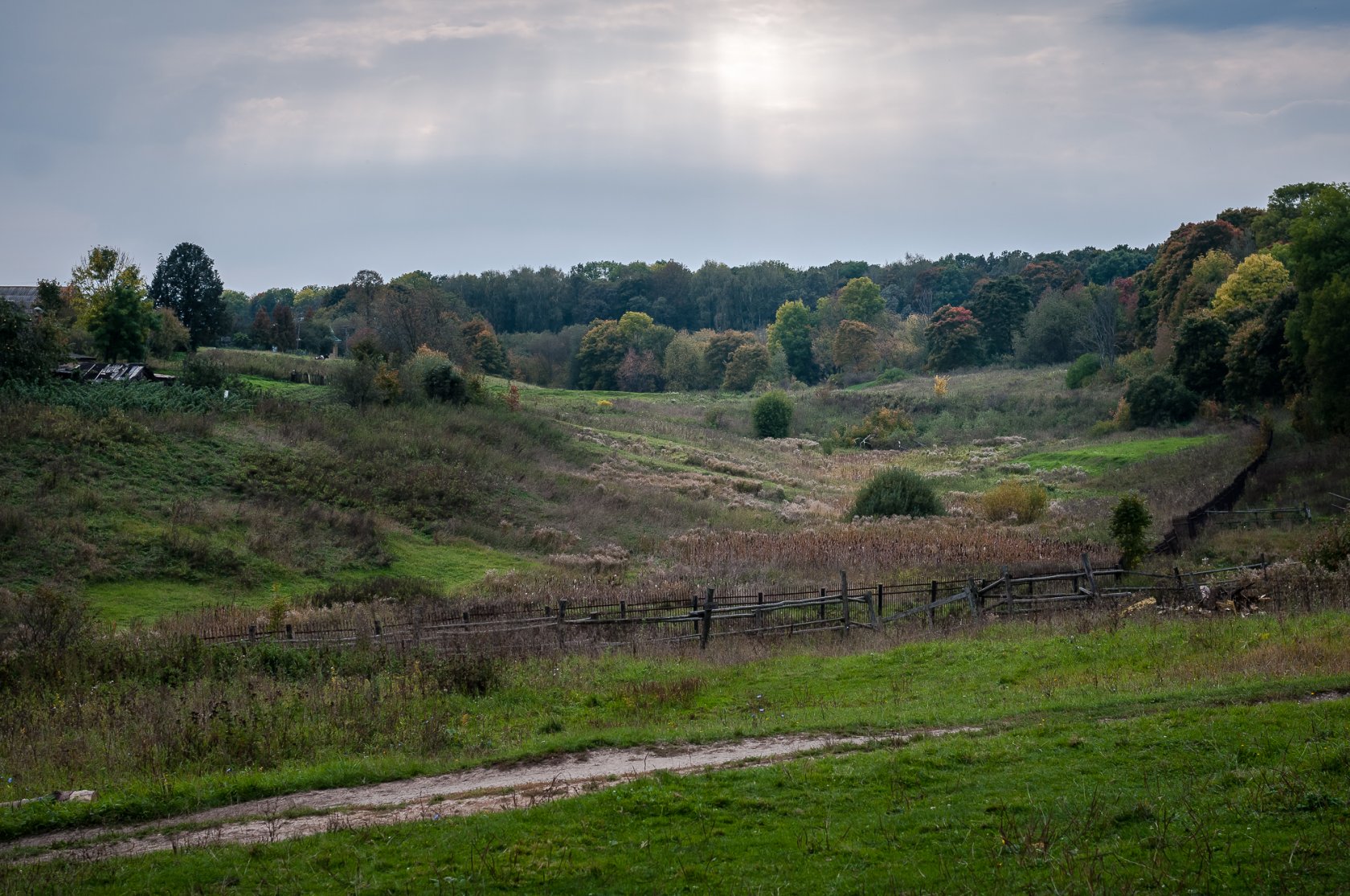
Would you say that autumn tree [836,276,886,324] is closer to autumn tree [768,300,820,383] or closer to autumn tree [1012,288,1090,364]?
autumn tree [768,300,820,383]

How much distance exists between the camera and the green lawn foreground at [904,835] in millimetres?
6816

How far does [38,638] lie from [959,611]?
54.8ft

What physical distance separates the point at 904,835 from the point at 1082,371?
7399 cm

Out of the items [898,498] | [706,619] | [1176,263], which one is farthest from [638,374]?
[706,619]

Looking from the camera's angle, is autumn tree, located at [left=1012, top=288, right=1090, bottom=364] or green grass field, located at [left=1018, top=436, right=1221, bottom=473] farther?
autumn tree, located at [left=1012, top=288, right=1090, bottom=364]

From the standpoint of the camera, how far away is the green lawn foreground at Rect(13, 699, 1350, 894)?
682cm

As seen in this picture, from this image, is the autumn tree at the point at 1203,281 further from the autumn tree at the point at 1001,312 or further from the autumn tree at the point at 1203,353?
the autumn tree at the point at 1001,312

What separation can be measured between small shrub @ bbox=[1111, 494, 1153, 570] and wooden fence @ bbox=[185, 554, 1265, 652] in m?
2.38

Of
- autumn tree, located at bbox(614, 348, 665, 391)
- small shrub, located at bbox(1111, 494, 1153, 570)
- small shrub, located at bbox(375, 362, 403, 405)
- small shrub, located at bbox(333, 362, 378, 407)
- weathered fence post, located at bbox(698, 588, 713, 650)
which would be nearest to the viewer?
weathered fence post, located at bbox(698, 588, 713, 650)

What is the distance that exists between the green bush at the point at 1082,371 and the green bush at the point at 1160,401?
53.3 feet

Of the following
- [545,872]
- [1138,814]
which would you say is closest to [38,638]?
[545,872]

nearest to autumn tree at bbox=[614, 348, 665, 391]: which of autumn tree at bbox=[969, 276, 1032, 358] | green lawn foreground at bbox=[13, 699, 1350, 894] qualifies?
autumn tree at bbox=[969, 276, 1032, 358]

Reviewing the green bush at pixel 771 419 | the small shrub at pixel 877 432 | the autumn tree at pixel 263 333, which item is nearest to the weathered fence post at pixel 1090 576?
the small shrub at pixel 877 432

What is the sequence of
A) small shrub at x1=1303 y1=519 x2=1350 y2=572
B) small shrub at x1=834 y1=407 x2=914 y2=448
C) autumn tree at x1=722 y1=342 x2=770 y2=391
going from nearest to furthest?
small shrub at x1=1303 y1=519 x2=1350 y2=572
small shrub at x1=834 y1=407 x2=914 y2=448
autumn tree at x1=722 y1=342 x2=770 y2=391
